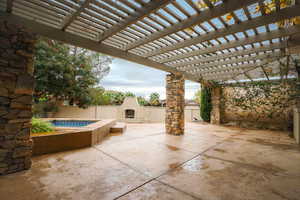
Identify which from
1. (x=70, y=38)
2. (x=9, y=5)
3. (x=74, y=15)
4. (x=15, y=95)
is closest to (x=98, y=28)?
(x=74, y=15)

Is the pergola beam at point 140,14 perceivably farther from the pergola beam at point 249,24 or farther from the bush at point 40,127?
the bush at point 40,127

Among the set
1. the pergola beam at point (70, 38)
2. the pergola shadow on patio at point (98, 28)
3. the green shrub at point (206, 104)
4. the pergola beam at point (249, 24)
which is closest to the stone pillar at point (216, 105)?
the green shrub at point (206, 104)

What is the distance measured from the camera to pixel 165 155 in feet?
9.74

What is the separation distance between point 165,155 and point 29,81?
9.58 ft

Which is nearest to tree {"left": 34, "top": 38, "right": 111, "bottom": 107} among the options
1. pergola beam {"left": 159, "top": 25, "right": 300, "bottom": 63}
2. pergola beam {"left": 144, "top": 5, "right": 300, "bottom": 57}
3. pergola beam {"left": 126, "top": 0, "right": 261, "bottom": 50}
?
pergola beam {"left": 126, "top": 0, "right": 261, "bottom": 50}

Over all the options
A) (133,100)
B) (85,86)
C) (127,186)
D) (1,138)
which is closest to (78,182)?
(127,186)

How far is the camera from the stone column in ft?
17.4

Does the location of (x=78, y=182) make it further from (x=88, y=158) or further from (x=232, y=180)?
(x=232, y=180)

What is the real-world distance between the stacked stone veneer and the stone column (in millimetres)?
4326

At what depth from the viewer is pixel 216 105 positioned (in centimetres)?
909

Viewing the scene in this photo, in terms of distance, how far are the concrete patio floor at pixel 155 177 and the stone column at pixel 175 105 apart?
7.31ft

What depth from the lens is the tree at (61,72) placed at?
674cm

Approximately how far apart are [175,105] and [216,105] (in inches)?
203

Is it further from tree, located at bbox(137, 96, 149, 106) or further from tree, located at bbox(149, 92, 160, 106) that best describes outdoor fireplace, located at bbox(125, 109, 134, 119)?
tree, located at bbox(149, 92, 160, 106)
